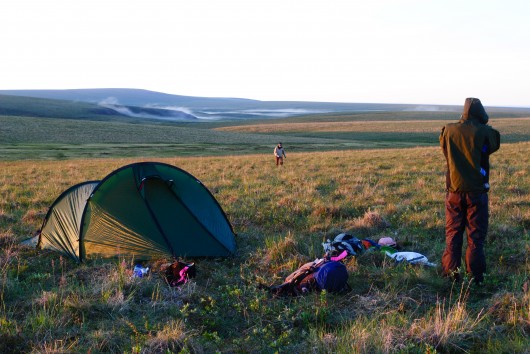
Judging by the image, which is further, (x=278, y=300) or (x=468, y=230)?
(x=468, y=230)

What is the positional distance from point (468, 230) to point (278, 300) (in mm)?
2570

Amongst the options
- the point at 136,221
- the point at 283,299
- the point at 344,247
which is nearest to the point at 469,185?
A: the point at 344,247

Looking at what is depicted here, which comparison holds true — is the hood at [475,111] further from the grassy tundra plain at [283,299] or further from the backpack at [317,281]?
the backpack at [317,281]

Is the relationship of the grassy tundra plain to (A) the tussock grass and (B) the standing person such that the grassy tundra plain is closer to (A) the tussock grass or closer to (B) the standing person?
(A) the tussock grass

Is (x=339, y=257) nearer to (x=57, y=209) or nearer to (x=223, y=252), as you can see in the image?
(x=223, y=252)

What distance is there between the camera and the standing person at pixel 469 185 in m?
5.88

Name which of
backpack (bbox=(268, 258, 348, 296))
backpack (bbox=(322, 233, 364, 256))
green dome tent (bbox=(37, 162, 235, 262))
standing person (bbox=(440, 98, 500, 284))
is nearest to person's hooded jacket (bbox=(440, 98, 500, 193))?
standing person (bbox=(440, 98, 500, 284))

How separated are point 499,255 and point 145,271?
504 cm

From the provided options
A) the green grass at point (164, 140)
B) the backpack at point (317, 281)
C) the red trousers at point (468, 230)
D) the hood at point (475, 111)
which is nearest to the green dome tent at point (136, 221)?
the backpack at point (317, 281)

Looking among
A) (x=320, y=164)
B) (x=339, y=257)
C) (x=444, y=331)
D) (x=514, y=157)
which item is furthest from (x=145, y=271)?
(x=514, y=157)

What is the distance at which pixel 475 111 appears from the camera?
594 cm

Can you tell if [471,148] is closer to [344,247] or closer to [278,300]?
[344,247]

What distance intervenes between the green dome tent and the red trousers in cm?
327

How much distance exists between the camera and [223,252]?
7.46 m
